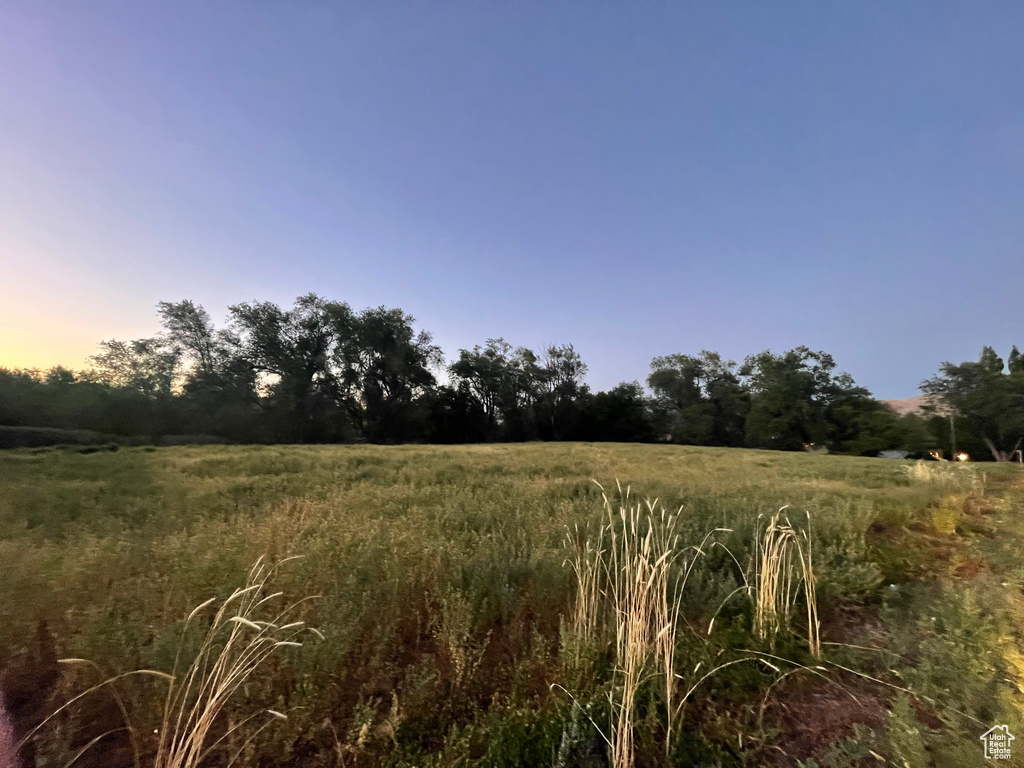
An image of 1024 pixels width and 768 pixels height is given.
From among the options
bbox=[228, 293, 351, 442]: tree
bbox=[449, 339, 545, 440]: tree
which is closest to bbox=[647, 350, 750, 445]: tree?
bbox=[449, 339, 545, 440]: tree

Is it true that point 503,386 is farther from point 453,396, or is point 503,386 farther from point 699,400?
point 699,400

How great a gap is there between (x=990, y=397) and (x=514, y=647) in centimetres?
4199

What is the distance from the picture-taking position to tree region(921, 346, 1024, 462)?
3022 cm

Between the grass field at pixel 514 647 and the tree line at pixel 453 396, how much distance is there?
67.8 ft

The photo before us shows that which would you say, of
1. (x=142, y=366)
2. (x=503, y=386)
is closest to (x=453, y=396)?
(x=503, y=386)

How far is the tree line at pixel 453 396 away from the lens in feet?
98.3

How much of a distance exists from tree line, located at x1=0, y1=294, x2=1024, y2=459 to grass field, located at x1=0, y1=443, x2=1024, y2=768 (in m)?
20.7

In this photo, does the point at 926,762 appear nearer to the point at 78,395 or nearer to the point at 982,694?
the point at 982,694

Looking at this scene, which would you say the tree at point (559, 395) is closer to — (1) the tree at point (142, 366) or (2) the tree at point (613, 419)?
(2) the tree at point (613, 419)

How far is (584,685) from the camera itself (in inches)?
99.5

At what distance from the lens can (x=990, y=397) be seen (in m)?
31.3

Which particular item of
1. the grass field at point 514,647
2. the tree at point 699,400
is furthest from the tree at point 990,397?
the grass field at point 514,647

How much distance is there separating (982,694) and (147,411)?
29.3m

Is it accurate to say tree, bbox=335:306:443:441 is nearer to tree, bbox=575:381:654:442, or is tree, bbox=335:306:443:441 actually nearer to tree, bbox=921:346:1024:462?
tree, bbox=575:381:654:442
